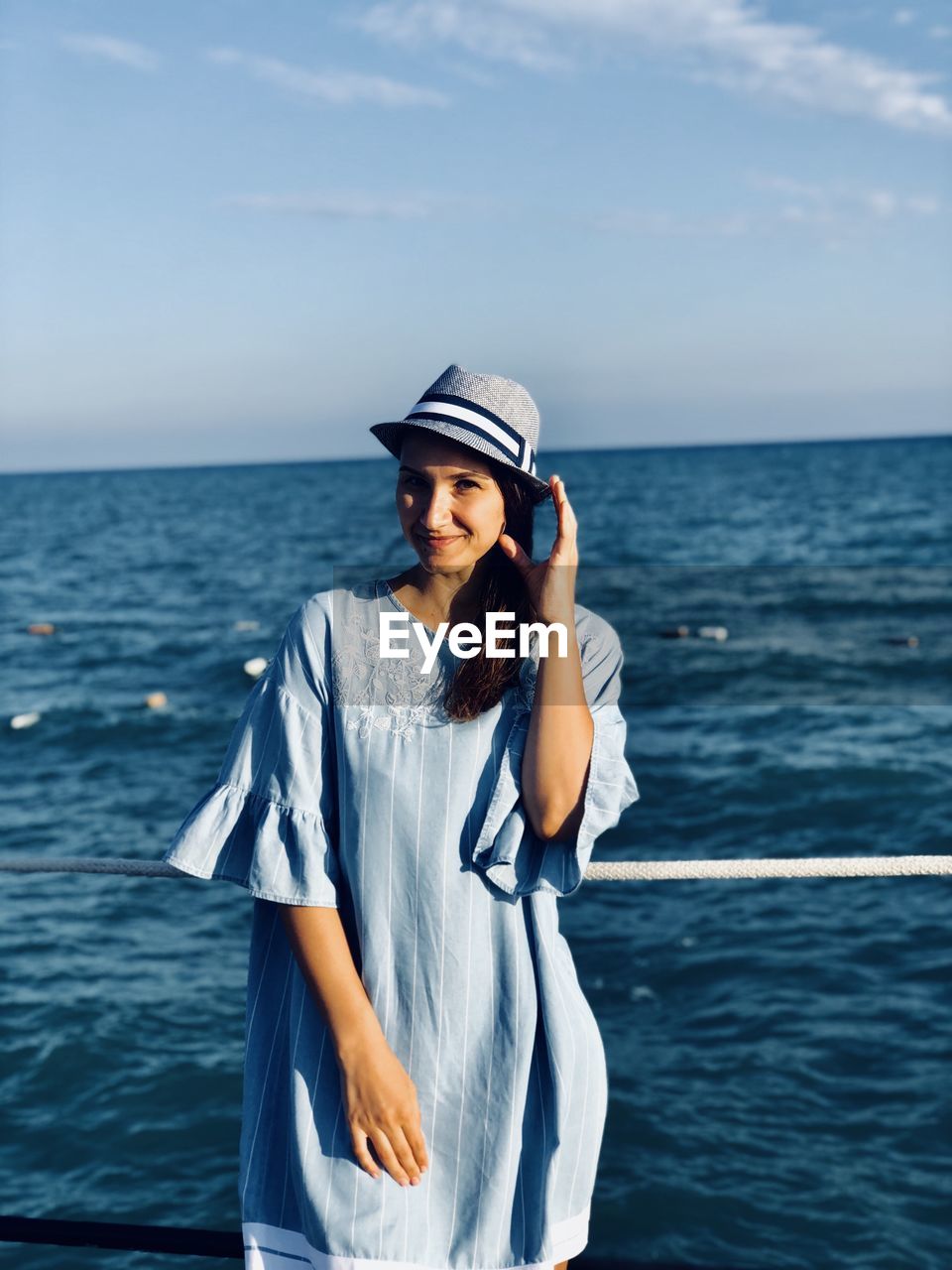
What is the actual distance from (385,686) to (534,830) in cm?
31

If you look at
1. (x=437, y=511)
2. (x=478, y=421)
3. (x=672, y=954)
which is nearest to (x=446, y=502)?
(x=437, y=511)

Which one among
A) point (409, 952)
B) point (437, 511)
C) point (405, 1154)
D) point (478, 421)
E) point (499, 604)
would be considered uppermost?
point (478, 421)

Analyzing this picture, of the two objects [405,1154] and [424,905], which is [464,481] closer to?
[424,905]

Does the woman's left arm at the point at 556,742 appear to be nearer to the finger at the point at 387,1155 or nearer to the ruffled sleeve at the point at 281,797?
the ruffled sleeve at the point at 281,797

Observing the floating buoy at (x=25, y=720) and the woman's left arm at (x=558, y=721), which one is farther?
the floating buoy at (x=25, y=720)

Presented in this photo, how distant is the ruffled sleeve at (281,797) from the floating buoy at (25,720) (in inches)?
723

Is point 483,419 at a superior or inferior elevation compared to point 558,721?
superior

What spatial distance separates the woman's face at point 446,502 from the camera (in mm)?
1853

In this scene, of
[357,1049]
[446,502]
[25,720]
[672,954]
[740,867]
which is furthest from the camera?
[25,720]

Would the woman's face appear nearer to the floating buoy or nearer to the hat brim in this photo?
the hat brim

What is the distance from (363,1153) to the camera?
1782mm

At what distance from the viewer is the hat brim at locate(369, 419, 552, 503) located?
70.8 inches

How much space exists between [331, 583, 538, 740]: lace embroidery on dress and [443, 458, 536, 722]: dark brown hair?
0.8 inches

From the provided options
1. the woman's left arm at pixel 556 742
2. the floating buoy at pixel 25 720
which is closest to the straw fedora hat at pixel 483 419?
the woman's left arm at pixel 556 742
